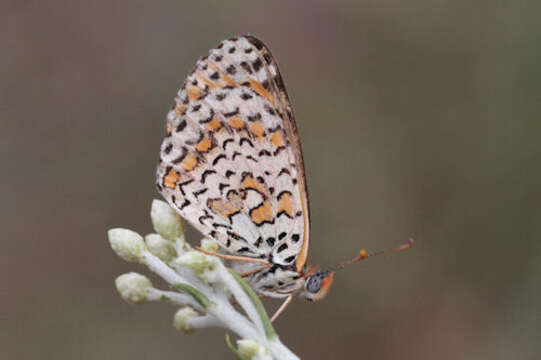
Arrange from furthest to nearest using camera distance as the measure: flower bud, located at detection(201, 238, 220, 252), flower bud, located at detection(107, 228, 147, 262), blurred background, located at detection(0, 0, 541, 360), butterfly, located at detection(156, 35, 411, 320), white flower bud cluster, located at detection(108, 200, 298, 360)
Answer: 1. blurred background, located at detection(0, 0, 541, 360)
2. butterfly, located at detection(156, 35, 411, 320)
3. flower bud, located at detection(201, 238, 220, 252)
4. flower bud, located at detection(107, 228, 147, 262)
5. white flower bud cluster, located at detection(108, 200, 298, 360)

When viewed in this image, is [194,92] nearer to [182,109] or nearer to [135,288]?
[182,109]

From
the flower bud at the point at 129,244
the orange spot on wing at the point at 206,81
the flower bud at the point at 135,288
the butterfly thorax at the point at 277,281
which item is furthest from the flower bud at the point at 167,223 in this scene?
the orange spot on wing at the point at 206,81

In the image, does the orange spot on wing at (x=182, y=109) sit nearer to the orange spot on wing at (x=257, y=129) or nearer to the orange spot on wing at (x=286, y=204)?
the orange spot on wing at (x=257, y=129)

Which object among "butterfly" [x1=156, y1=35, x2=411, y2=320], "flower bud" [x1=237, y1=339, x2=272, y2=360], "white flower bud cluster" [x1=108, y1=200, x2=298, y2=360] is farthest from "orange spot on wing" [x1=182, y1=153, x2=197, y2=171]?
"flower bud" [x1=237, y1=339, x2=272, y2=360]

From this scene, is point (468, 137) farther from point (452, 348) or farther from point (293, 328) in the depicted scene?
point (293, 328)

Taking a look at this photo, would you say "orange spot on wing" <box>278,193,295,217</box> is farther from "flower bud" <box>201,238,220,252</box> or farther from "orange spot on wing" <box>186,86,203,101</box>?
"orange spot on wing" <box>186,86,203,101</box>

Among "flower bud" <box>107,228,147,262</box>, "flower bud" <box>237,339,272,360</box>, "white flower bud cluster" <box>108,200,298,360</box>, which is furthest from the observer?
Answer: "flower bud" <box>107,228,147,262</box>

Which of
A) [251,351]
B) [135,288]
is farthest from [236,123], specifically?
[251,351]
